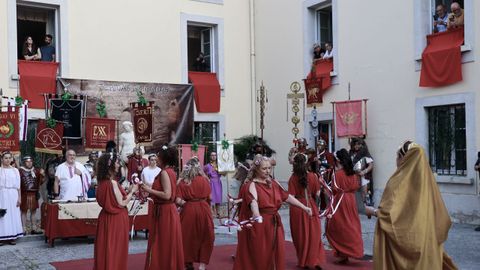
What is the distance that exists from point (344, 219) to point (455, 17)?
21.4 feet

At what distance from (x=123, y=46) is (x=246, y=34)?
421cm

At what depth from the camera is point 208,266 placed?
905 cm

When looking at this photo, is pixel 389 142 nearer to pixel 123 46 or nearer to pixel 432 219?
pixel 123 46

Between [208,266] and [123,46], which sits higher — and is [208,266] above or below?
below

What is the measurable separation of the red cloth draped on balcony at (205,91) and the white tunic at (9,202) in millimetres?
7442

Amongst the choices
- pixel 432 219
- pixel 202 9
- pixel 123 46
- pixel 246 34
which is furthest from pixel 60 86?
pixel 432 219

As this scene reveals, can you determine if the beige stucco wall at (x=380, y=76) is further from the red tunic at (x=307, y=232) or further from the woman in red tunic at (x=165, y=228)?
the woman in red tunic at (x=165, y=228)

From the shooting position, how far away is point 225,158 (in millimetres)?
15578

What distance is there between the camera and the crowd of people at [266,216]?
5.22 m

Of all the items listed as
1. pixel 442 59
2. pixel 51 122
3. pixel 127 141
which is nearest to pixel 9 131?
pixel 51 122

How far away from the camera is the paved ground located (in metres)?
Answer: 9.28

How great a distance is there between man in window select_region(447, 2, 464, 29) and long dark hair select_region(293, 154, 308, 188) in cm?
647

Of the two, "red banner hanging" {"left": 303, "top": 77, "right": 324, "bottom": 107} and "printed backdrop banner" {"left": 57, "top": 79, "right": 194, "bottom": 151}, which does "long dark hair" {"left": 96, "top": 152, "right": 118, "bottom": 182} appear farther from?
"red banner hanging" {"left": 303, "top": 77, "right": 324, "bottom": 107}

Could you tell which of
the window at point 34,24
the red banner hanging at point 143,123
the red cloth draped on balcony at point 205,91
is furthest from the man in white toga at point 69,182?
the red cloth draped on balcony at point 205,91
